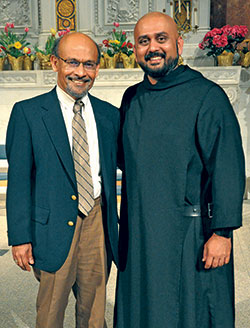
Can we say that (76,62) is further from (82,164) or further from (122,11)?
(122,11)

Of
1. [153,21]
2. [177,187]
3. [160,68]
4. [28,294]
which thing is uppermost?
[153,21]

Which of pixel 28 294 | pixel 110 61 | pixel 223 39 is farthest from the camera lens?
pixel 110 61

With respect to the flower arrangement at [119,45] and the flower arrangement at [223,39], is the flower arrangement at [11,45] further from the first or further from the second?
the flower arrangement at [223,39]

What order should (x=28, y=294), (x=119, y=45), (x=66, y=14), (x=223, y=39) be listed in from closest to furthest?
(x=28, y=294) → (x=223, y=39) → (x=119, y=45) → (x=66, y=14)

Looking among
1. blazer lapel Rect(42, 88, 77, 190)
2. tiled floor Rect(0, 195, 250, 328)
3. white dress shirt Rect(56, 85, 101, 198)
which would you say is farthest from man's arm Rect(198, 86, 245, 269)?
tiled floor Rect(0, 195, 250, 328)

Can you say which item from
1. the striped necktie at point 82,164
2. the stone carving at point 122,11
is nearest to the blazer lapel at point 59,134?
the striped necktie at point 82,164

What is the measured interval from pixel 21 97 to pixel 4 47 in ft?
3.09

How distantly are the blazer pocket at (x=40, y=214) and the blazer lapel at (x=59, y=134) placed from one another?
0.72ft

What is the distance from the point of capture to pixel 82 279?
248 cm

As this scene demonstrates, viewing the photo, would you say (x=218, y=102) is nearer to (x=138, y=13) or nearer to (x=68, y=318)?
(x=68, y=318)

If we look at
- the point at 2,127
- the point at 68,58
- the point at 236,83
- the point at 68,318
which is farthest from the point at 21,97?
the point at 68,58

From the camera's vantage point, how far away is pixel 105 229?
2.43 meters

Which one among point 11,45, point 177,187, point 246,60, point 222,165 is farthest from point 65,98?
point 246,60

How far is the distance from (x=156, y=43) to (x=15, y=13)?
7.04 metres
